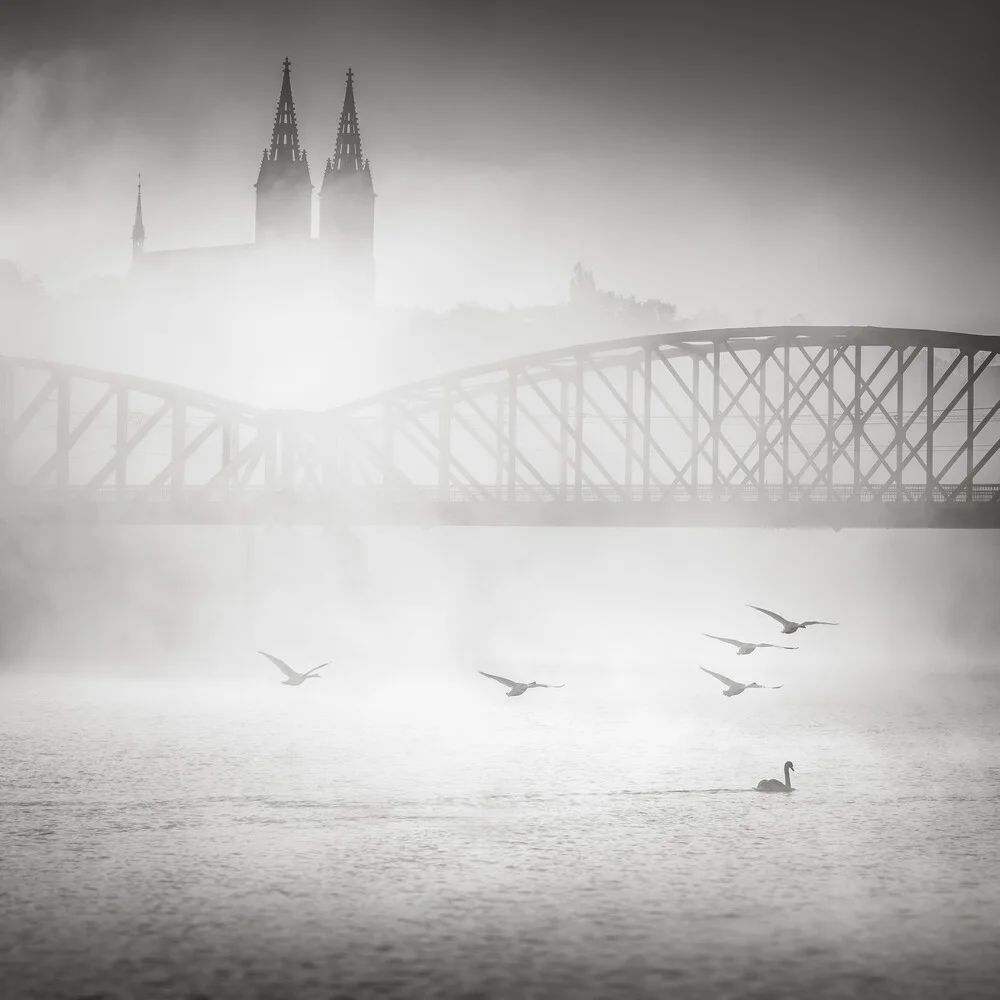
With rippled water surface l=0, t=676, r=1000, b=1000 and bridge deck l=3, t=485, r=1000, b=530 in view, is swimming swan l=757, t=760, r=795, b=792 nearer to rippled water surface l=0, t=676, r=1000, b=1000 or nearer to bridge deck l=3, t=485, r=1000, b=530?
rippled water surface l=0, t=676, r=1000, b=1000

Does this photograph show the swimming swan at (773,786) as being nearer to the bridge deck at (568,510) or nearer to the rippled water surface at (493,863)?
the rippled water surface at (493,863)

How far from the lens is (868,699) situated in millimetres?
77812

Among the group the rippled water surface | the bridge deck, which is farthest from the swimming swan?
the bridge deck

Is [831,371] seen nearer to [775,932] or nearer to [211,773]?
[211,773]

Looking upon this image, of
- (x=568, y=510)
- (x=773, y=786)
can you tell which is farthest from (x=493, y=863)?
(x=568, y=510)

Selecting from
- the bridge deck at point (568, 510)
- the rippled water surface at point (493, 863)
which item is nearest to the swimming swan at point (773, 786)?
the rippled water surface at point (493, 863)

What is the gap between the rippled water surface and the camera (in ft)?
86.6

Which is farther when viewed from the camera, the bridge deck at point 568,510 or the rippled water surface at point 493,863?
the bridge deck at point 568,510

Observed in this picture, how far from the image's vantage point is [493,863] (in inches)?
1384

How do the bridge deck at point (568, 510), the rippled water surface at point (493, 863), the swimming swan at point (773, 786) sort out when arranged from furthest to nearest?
1. the bridge deck at point (568, 510)
2. the swimming swan at point (773, 786)
3. the rippled water surface at point (493, 863)

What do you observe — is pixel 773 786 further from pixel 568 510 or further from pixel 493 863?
pixel 568 510

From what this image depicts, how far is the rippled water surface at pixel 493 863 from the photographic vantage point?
2641cm

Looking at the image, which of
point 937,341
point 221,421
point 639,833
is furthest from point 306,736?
point 937,341

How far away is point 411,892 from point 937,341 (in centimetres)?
7522
